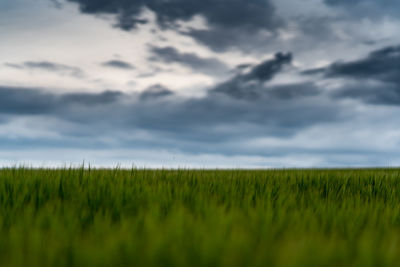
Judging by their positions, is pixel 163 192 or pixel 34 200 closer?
pixel 34 200

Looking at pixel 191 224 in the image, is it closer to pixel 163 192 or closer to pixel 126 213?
pixel 126 213

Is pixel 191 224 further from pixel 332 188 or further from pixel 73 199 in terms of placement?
pixel 332 188

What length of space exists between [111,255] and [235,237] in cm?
92

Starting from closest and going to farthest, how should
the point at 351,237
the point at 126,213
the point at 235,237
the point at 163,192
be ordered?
the point at 235,237 → the point at 351,237 → the point at 126,213 → the point at 163,192

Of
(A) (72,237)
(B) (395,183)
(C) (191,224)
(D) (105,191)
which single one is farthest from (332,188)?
(A) (72,237)

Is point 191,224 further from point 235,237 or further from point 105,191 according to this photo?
point 105,191

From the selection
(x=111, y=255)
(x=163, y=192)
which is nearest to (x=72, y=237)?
(x=111, y=255)

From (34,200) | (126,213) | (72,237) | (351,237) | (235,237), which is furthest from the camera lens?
(34,200)

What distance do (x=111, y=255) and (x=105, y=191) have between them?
8.86ft

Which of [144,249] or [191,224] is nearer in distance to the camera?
[144,249]

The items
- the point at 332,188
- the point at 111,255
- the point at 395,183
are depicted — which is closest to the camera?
the point at 111,255

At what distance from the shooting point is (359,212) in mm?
4918

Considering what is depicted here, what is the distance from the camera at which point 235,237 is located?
3002mm

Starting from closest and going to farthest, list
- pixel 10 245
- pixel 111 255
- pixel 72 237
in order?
pixel 111 255
pixel 10 245
pixel 72 237
